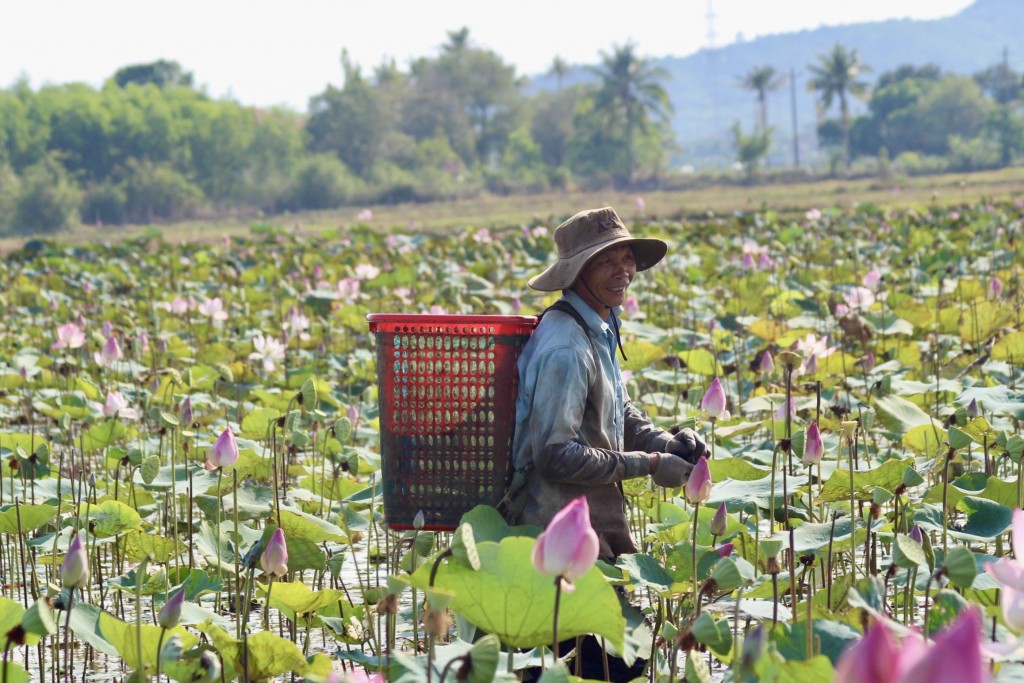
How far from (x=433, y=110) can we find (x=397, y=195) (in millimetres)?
35152

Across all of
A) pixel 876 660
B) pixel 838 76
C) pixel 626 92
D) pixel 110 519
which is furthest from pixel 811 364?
pixel 838 76

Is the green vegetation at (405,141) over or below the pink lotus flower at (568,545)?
over

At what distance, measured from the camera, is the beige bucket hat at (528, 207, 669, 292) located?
2.57 m

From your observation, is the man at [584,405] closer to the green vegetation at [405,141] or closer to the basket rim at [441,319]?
the basket rim at [441,319]

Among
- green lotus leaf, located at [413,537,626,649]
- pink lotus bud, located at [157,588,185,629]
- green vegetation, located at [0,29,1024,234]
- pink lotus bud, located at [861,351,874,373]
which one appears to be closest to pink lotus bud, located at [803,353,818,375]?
pink lotus bud, located at [861,351,874,373]

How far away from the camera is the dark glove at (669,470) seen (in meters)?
2.54

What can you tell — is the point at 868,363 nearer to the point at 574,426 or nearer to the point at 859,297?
the point at 859,297

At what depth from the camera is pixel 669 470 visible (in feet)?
8.34

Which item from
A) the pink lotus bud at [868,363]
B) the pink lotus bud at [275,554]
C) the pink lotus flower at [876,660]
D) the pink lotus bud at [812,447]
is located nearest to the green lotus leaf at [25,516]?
the pink lotus bud at [275,554]

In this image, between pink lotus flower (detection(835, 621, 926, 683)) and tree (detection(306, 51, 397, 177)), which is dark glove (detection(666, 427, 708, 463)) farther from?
tree (detection(306, 51, 397, 177))

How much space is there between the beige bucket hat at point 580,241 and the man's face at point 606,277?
31 millimetres

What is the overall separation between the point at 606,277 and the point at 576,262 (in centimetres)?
8

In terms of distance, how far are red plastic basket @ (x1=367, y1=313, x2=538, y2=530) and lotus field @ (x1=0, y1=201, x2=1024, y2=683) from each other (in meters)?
0.13

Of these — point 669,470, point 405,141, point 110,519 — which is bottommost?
point 110,519
